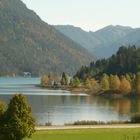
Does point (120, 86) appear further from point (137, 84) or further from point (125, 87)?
point (137, 84)

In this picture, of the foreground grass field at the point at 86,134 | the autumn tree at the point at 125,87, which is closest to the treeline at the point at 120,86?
the autumn tree at the point at 125,87

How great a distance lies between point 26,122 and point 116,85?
13226 cm

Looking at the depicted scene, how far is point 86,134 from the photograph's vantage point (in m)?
48.4

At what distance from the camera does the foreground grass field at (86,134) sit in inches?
1805

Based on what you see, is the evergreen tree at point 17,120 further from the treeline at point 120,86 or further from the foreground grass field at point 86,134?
the treeline at point 120,86

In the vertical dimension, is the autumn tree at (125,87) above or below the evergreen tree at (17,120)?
below

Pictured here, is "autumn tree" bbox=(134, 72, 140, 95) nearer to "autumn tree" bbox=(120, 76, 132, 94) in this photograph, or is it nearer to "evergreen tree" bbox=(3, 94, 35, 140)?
"autumn tree" bbox=(120, 76, 132, 94)

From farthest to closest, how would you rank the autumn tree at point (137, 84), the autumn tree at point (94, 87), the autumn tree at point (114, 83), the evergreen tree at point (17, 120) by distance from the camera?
1. the autumn tree at point (94, 87)
2. the autumn tree at point (114, 83)
3. the autumn tree at point (137, 84)
4. the evergreen tree at point (17, 120)

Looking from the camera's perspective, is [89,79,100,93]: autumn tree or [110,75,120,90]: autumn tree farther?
[89,79,100,93]: autumn tree

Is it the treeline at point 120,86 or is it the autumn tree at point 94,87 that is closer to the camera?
the treeline at point 120,86

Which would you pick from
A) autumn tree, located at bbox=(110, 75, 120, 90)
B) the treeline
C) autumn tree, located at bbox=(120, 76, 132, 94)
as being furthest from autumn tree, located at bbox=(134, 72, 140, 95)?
autumn tree, located at bbox=(110, 75, 120, 90)

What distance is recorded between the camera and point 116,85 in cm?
17162

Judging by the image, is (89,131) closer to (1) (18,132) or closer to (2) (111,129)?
(2) (111,129)

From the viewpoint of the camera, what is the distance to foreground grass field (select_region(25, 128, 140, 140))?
150 feet
